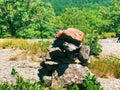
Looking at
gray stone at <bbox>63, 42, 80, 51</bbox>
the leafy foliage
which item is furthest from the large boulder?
the leafy foliage

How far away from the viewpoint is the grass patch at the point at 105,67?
1989 cm

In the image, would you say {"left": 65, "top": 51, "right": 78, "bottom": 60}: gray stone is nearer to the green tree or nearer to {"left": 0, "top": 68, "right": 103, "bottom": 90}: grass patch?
{"left": 0, "top": 68, "right": 103, "bottom": 90}: grass patch

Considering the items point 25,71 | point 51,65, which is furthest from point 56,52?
point 25,71

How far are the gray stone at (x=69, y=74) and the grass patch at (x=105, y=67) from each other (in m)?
1.91

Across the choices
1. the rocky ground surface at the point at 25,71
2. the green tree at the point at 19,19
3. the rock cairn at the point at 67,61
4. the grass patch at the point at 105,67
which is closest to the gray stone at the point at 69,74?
the rock cairn at the point at 67,61

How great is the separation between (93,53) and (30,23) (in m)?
30.9

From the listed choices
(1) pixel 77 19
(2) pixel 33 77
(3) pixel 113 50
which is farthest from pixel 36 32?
(2) pixel 33 77

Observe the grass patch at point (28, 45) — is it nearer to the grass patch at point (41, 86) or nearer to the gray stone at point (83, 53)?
the gray stone at point (83, 53)

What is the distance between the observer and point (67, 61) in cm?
1873

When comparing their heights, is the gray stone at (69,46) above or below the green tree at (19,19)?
above

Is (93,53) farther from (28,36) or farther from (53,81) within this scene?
(28,36)

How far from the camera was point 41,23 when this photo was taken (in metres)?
57.7

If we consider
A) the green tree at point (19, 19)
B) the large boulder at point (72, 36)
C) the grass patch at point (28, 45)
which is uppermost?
the large boulder at point (72, 36)

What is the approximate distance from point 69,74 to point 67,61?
0.90 meters
